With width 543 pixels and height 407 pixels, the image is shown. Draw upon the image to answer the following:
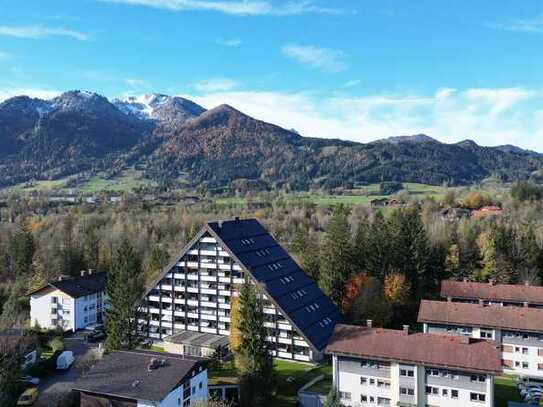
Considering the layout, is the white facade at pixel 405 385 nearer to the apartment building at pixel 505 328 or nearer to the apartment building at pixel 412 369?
the apartment building at pixel 412 369

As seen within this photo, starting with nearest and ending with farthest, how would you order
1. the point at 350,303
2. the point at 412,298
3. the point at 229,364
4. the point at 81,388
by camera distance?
the point at 81,388, the point at 229,364, the point at 350,303, the point at 412,298

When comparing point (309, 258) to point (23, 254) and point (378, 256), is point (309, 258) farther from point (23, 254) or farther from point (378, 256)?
point (23, 254)

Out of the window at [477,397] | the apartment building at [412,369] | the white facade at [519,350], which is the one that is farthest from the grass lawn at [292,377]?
the white facade at [519,350]

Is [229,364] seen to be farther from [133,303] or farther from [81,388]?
[81,388]

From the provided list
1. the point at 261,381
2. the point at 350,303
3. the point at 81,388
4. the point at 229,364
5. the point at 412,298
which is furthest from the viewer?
the point at 412,298

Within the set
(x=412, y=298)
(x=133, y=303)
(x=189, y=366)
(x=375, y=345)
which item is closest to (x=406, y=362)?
(x=375, y=345)

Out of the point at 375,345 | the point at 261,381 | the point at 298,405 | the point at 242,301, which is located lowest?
the point at 298,405

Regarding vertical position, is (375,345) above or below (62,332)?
above
